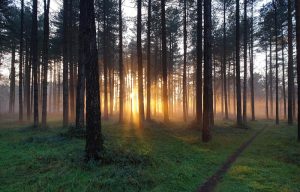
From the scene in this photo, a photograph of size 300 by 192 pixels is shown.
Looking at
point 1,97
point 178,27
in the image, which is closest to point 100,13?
point 178,27

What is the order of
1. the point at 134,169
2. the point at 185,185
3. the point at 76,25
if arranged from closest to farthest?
1. the point at 185,185
2. the point at 134,169
3. the point at 76,25

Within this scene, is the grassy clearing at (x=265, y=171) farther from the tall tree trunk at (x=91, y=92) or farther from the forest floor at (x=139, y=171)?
the tall tree trunk at (x=91, y=92)

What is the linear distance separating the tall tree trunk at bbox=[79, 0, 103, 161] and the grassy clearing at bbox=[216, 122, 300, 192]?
166 inches

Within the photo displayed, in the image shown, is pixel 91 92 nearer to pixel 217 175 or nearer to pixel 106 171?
pixel 106 171

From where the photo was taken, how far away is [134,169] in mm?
8938

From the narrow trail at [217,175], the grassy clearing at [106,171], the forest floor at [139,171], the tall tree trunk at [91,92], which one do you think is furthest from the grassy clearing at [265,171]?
the tall tree trunk at [91,92]

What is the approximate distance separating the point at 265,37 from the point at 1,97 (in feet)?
276

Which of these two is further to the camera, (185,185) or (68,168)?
(68,168)

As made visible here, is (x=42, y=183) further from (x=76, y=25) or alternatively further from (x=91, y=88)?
(x=76, y=25)

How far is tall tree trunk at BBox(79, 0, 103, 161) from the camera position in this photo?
9.75 metres

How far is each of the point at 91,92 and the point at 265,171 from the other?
22.4 ft

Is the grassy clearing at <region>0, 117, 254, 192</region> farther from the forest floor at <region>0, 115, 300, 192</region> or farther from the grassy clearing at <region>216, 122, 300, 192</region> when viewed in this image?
the grassy clearing at <region>216, 122, 300, 192</region>

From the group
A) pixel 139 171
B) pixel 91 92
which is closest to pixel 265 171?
pixel 139 171

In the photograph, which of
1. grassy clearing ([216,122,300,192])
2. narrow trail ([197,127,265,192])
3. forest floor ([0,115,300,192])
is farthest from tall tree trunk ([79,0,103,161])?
grassy clearing ([216,122,300,192])
